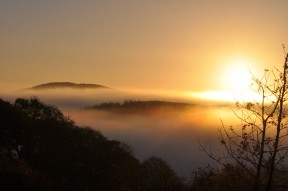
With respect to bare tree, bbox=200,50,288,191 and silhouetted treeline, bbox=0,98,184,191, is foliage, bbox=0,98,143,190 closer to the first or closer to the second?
silhouetted treeline, bbox=0,98,184,191

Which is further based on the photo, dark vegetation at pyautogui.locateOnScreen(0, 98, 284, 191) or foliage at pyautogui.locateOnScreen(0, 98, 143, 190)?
foliage at pyautogui.locateOnScreen(0, 98, 143, 190)

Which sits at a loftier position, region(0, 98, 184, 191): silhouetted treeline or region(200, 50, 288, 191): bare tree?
region(200, 50, 288, 191): bare tree

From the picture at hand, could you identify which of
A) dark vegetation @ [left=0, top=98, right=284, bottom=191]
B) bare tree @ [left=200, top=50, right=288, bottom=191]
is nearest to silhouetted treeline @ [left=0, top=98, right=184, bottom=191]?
dark vegetation @ [left=0, top=98, right=284, bottom=191]

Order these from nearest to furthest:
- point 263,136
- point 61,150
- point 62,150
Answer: point 263,136, point 61,150, point 62,150

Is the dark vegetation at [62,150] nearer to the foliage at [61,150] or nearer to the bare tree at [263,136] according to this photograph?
the foliage at [61,150]

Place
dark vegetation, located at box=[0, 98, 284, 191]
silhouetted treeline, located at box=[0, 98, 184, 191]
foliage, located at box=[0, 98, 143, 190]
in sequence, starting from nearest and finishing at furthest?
dark vegetation, located at box=[0, 98, 284, 191] < silhouetted treeline, located at box=[0, 98, 184, 191] < foliage, located at box=[0, 98, 143, 190]

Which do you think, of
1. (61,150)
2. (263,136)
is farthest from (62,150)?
(263,136)

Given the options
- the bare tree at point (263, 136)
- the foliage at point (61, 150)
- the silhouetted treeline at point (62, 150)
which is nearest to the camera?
the bare tree at point (263, 136)

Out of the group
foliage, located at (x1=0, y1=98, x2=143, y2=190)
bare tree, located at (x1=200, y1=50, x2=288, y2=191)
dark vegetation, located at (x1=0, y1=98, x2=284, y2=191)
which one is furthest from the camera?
foliage, located at (x1=0, y1=98, x2=143, y2=190)

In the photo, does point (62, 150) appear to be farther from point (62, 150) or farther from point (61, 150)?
point (61, 150)

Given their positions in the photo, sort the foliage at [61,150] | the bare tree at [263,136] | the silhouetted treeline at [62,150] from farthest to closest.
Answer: the foliage at [61,150]
the silhouetted treeline at [62,150]
the bare tree at [263,136]

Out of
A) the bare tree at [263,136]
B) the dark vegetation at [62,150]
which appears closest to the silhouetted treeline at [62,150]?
the dark vegetation at [62,150]

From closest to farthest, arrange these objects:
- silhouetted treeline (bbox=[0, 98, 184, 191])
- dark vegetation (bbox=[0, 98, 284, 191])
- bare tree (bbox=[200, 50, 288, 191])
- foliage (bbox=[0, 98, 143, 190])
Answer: bare tree (bbox=[200, 50, 288, 191])
dark vegetation (bbox=[0, 98, 284, 191])
silhouetted treeline (bbox=[0, 98, 184, 191])
foliage (bbox=[0, 98, 143, 190])

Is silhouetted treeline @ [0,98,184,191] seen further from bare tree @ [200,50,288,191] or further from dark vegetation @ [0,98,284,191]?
bare tree @ [200,50,288,191]
